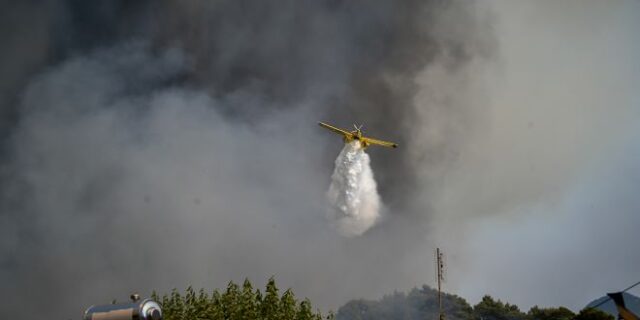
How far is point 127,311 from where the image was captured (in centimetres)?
1417

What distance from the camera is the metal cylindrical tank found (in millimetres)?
14094

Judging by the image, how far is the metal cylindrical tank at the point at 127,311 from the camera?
14094mm

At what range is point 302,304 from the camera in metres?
63.9

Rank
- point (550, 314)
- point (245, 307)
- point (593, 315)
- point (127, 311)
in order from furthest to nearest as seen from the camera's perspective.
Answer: point (550, 314)
point (593, 315)
point (245, 307)
point (127, 311)

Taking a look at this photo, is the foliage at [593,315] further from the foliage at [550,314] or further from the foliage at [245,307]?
the foliage at [245,307]

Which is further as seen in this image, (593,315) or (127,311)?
(593,315)

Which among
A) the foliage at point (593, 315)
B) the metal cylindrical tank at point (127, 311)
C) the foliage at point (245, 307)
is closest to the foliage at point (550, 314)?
the foliage at point (593, 315)

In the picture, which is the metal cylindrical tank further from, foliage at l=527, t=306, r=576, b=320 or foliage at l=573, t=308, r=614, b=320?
foliage at l=527, t=306, r=576, b=320

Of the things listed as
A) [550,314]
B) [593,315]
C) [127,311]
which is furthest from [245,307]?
[550,314]

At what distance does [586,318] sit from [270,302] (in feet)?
294

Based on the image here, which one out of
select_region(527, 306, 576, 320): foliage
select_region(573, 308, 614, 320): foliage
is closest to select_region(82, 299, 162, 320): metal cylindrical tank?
select_region(573, 308, 614, 320): foliage

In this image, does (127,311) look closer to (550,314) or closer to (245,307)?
(245,307)

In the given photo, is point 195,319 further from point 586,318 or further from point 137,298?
point 586,318

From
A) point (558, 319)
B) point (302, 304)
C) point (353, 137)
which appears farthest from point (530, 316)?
point (302, 304)
